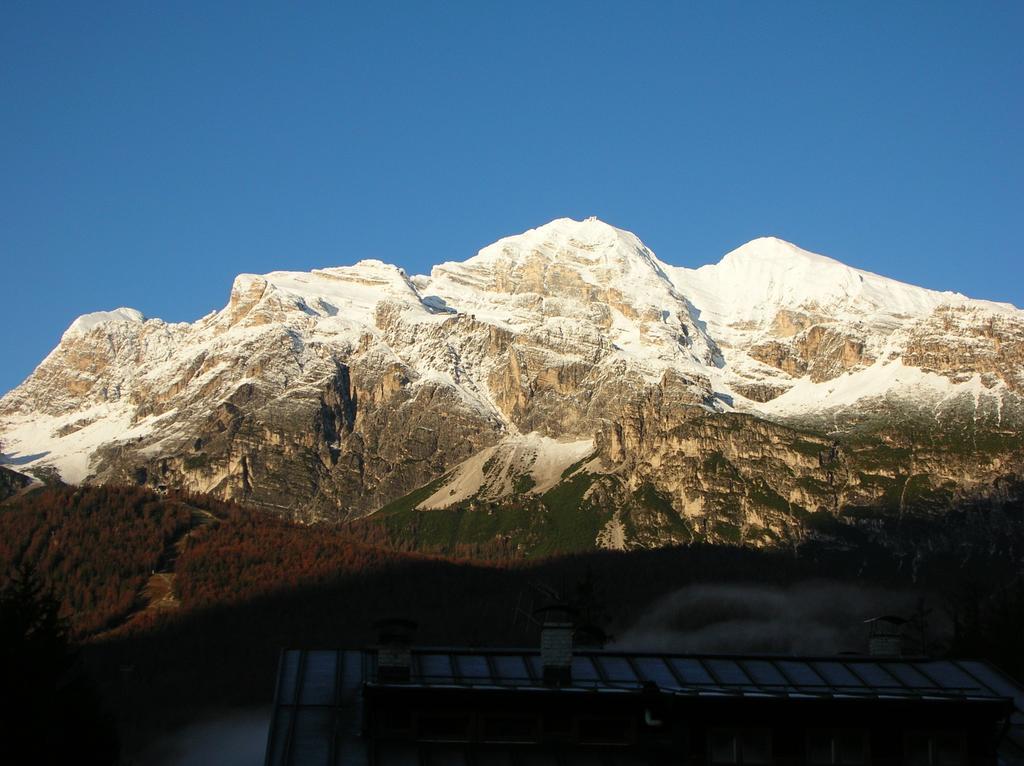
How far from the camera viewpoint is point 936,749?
5056 centimetres

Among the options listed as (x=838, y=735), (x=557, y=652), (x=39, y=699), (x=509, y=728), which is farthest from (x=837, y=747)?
(x=39, y=699)

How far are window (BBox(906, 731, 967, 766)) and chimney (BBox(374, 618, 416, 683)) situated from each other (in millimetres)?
15985

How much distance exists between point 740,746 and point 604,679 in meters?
6.69

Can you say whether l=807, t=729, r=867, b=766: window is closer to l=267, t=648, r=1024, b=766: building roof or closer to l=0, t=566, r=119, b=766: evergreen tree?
l=267, t=648, r=1024, b=766: building roof

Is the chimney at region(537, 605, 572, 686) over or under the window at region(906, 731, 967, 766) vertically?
over

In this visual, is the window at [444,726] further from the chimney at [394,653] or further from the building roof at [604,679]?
the chimney at [394,653]

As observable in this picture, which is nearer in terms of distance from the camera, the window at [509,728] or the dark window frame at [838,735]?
the dark window frame at [838,735]

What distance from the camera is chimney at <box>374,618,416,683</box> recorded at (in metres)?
53.5

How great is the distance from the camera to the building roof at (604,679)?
5094cm

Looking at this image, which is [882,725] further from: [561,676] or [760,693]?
[561,676]

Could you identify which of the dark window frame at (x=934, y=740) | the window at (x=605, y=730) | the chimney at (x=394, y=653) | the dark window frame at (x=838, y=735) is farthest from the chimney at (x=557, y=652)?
the dark window frame at (x=934, y=740)

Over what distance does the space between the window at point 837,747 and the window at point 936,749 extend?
4.99 feet

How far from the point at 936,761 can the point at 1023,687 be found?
757 centimetres

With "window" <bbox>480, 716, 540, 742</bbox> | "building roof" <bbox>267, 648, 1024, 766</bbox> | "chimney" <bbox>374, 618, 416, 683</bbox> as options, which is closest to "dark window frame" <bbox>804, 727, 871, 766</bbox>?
"building roof" <bbox>267, 648, 1024, 766</bbox>
